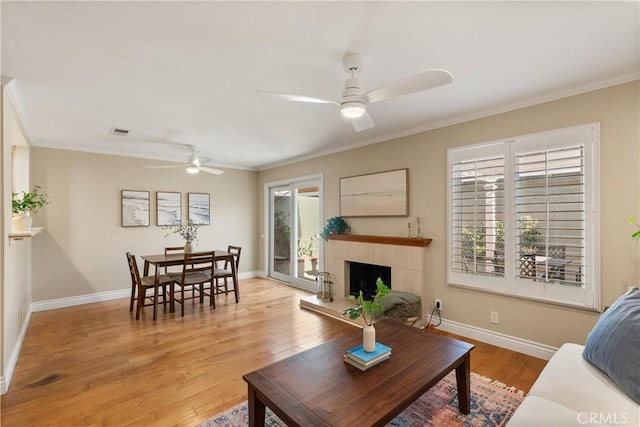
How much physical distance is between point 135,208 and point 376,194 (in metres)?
4.01

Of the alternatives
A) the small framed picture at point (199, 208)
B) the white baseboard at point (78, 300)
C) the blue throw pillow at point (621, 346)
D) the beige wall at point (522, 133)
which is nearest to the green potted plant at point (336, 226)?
Answer: the beige wall at point (522, 133)

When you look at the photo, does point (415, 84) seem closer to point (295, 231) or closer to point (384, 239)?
point (384, 239)

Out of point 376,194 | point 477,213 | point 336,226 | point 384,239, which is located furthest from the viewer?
point 336,226

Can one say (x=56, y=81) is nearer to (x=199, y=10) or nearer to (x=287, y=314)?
(x=199, y=10)

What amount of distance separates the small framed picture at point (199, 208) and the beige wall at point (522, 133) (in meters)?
3.12

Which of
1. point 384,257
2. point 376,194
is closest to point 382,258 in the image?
point 384,257

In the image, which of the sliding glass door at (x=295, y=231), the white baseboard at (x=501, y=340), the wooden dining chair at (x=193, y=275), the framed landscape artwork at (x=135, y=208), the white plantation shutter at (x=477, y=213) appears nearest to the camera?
the white baseboard at (x=501, y=340)

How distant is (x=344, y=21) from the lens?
1698mm

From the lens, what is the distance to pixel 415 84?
5.79ft

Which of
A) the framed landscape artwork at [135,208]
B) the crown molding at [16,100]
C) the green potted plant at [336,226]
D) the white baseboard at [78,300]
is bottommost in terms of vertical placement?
the white baseboard at [78,300]

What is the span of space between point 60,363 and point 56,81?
8.23ft

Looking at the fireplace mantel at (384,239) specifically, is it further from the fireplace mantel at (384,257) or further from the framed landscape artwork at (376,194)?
the framed landscape artwork at (376,194)

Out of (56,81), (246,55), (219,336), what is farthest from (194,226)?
(246,55)

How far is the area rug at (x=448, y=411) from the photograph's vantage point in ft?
6.49
